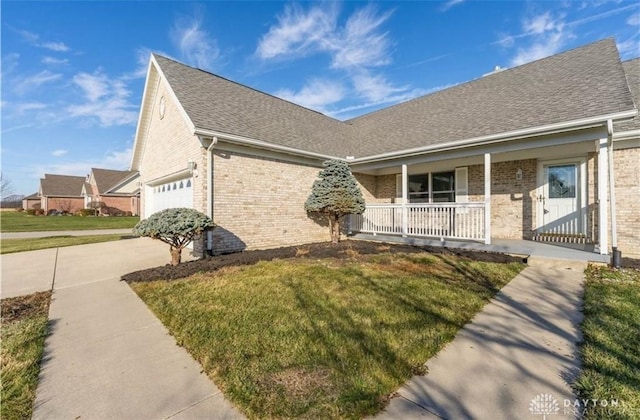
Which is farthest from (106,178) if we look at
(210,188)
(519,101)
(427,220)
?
(519,101)

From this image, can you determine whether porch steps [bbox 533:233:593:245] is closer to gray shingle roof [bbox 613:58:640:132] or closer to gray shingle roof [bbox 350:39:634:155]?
gray shingle roof [bbox 613:58:640:132]

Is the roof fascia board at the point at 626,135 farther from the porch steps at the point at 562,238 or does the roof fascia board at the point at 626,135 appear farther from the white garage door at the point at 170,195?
the white garage door at the point at 170,195

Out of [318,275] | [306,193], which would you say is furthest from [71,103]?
[318,275]

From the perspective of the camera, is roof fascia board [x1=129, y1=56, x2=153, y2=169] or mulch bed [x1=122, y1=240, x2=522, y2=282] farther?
roof fascia board [x1=129, y1=56, x2=153, y2=169]

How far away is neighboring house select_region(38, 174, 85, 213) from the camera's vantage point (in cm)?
A: 4084

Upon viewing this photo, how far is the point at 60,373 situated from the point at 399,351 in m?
3.36

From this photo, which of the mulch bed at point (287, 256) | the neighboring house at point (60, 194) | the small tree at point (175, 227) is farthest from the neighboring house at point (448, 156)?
the neighboring house at point (60, 194)

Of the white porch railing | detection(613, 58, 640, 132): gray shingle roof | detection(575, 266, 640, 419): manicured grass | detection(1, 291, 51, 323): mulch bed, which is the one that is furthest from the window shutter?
detection(1, 291, 51, 323): mulch bed

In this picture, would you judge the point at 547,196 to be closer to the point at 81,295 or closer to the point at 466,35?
the point at 466,35

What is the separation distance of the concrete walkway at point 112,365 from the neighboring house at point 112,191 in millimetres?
35055

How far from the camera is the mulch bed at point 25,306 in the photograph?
4.15 m

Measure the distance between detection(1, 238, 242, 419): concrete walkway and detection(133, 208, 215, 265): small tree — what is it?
1229 mm

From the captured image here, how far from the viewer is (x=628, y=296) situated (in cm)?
433

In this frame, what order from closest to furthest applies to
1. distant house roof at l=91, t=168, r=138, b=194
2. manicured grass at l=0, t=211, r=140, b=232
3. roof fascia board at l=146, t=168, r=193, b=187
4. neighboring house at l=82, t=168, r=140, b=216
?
roof fascia board at l=146, t=168, r=193, b=187, manicured grass at l=0, t=211, r=140, b=232, neighboring house at l=82, t=168, r=140, b=216, distant house roof at l=91, t=168, r=138, b=194
